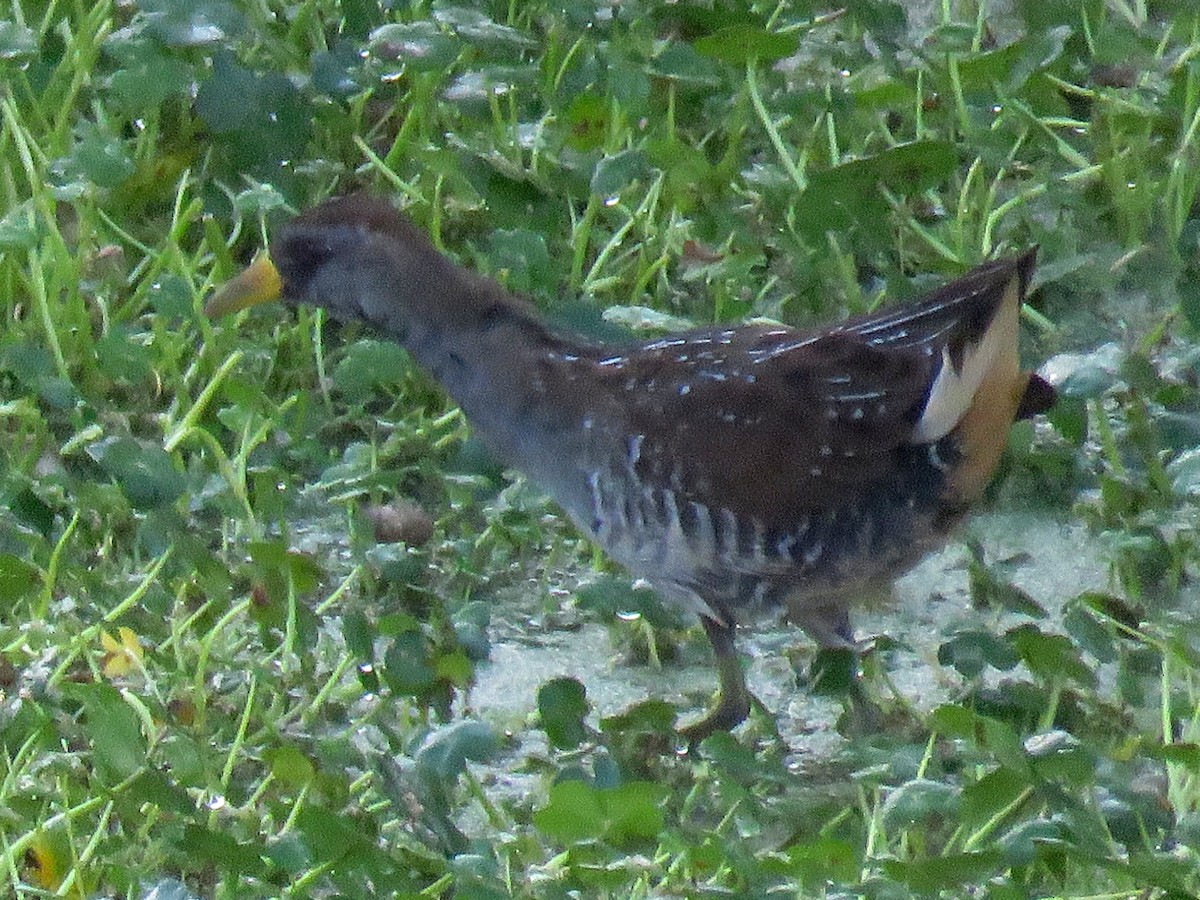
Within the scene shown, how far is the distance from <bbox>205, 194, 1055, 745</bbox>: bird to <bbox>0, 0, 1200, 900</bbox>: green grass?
0.67ft

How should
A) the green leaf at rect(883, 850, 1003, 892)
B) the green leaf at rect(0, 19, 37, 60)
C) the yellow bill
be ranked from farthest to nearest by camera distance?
the green leaf at rect(0, 19, 37, 60) → the yellow bill → the green leaf at rect(883, 850, 1003, 892)

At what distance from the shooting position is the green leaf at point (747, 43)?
13.2ft

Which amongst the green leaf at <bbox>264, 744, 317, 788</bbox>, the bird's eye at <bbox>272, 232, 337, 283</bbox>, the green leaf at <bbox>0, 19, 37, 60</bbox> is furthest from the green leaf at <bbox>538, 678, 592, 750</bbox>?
the green leaf at <bbox>0, 19, 37, 60</bbox>

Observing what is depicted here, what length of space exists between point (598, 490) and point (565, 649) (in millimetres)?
461

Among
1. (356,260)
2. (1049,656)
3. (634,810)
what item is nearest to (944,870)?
(634,810)

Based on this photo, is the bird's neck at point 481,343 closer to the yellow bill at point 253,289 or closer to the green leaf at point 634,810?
the yellow bill at point 253,289

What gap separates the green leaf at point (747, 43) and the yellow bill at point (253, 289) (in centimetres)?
96

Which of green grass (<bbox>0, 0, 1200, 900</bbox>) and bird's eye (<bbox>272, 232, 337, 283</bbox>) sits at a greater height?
bird's eye (<bbox>272, 232, 337, 283</bbox>)

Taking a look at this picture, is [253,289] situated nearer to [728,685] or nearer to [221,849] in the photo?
[728,685]

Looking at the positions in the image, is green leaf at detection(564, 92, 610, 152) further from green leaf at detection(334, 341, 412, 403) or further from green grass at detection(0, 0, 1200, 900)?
green leaf at detection(334, 341, 412, 403)

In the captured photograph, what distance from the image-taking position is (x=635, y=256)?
4.46 meters

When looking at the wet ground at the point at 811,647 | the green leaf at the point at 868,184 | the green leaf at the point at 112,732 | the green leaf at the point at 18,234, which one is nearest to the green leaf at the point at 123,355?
the green leaf at the point at 18,234

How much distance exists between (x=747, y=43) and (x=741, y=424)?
105 cm

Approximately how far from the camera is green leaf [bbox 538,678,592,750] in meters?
3.23
